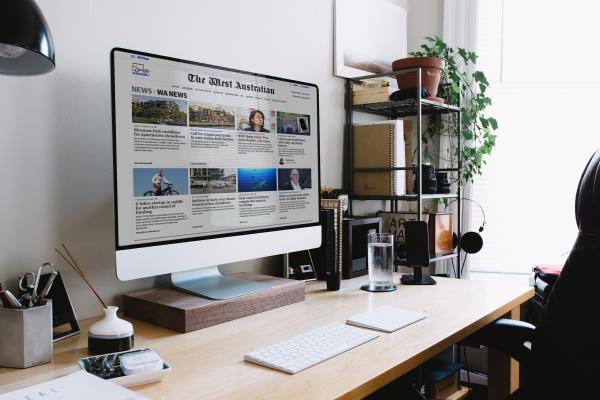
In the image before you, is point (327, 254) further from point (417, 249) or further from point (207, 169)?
point (207, 169)

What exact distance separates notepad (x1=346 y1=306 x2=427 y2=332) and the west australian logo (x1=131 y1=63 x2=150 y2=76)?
0.76 metres

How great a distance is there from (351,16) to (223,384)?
5.99 ft

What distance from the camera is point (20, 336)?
0.97 metres

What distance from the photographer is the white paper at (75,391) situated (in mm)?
789

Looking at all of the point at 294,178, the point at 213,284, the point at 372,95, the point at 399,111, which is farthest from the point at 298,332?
the point at 399,111

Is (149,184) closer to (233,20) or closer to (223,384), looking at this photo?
(223,384)

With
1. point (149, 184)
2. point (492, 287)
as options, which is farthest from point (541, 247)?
point (149, 184)

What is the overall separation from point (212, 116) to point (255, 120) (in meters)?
0.16

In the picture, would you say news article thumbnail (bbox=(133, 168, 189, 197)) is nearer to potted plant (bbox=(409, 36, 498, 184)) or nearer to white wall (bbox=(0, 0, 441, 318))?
white wall (bbox=(0, 0, 441, 318))

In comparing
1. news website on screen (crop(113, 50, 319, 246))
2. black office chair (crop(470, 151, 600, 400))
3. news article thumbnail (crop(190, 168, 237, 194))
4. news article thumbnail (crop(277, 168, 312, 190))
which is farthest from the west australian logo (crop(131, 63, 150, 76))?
black office chair (crop(470, 151, 600, 400))

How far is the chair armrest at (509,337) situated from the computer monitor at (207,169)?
568 mm

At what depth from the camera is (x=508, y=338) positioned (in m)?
1.34

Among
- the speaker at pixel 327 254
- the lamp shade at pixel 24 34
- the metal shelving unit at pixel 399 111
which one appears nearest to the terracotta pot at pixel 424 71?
the metal shelving unit at pixel 399 111

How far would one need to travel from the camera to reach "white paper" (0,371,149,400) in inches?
31.0
